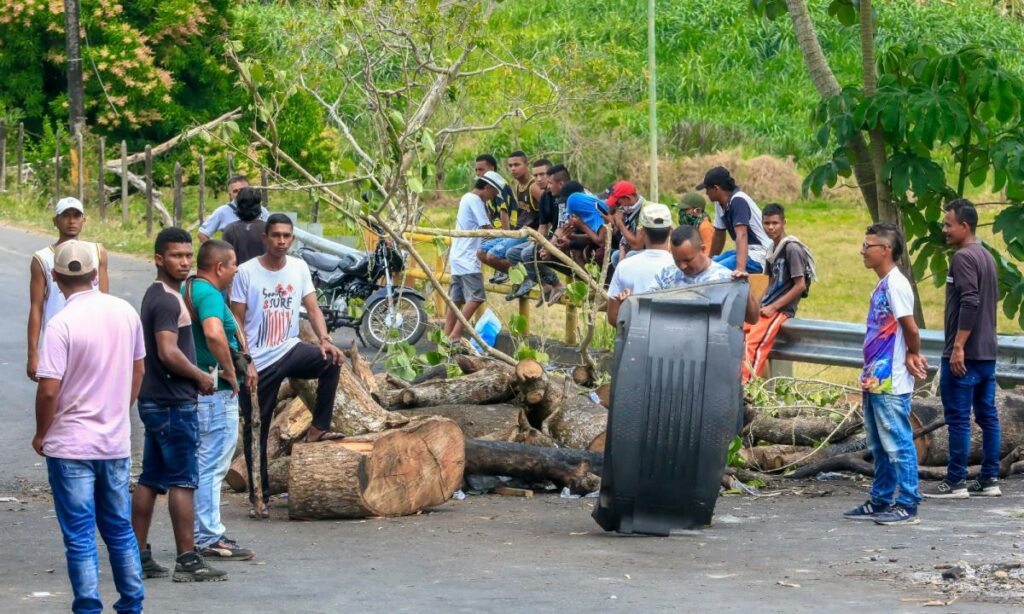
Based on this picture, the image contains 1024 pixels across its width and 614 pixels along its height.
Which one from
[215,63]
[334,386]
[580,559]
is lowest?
A: [580,559]

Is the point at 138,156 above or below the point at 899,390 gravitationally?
above

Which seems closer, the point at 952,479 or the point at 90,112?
the point at 952,479

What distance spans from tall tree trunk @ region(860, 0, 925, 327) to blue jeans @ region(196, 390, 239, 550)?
677 centimetres

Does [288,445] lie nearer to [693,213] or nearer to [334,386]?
[334,386]

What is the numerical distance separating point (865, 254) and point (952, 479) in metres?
1.79

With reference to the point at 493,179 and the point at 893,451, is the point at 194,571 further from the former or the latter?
the point at 493,179

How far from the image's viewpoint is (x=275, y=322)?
30.4ft

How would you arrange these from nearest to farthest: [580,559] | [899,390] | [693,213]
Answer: [580,559] < [899,390] < [693,213]

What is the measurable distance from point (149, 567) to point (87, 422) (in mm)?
1458

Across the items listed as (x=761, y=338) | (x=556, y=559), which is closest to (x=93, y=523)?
(x=556, y=559)

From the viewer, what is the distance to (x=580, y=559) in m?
7.87

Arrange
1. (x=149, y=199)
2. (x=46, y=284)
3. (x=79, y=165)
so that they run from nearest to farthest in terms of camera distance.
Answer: (x=46, y=284) → (x=149, y=199) → (x=79, y=165)

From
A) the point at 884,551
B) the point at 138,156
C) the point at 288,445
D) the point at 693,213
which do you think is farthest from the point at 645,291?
the point at 138,156

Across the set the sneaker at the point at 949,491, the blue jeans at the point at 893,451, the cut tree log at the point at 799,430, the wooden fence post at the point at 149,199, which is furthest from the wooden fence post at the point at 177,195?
the blue jeans at the point at 893,451
